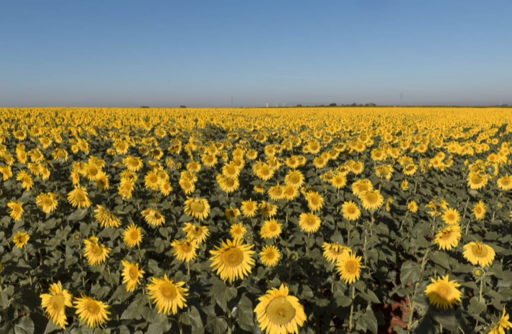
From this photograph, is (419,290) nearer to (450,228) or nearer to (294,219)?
(450,228)

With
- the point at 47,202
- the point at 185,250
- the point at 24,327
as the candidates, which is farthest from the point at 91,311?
the point at 47,202

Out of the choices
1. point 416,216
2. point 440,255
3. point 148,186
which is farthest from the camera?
point 416,216

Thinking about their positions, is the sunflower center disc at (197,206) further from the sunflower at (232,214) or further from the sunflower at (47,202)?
the sunflower at (47,202)

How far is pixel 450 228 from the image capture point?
12.6 feet

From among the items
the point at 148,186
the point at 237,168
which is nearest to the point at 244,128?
the point at 237,168

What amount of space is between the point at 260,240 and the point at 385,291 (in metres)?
2.37

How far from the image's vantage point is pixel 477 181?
23.2 feet

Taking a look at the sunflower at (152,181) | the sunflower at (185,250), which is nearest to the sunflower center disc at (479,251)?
the sunflower at (185,250)

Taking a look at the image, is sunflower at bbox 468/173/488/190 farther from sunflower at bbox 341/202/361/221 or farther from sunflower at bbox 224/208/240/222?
sunflower at bbox 224/208/240/222

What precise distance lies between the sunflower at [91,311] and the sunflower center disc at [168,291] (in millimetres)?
627

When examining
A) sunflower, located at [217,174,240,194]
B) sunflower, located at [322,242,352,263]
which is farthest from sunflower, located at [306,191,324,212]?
sunflower, located at [217,174,240,194]

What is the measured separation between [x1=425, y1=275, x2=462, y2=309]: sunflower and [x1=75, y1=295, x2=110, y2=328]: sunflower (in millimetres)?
3371

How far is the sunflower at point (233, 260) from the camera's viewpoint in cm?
277

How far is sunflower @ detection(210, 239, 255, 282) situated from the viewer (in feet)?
9.07
